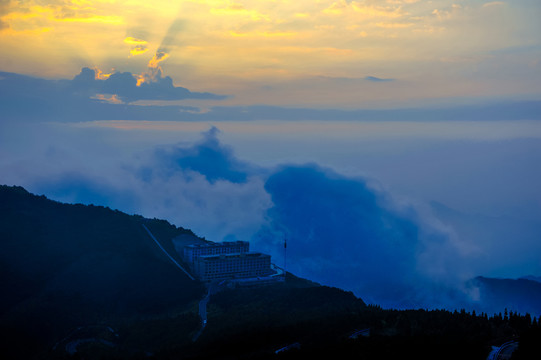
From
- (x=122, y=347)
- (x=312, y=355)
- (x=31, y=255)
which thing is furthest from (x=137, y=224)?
(x=312, y=355)

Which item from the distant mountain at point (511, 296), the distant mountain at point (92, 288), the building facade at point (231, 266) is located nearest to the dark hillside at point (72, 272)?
the distant mountain at point (92, 288)

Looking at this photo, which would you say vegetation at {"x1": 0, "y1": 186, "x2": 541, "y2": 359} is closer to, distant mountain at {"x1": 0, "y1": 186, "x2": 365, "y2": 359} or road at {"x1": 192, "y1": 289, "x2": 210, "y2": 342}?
distant mountain at {"x1": 0, "y1": 186, "x2": 365, "y2": 359}

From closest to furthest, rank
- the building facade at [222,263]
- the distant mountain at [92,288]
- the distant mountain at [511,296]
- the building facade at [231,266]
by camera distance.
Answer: the distant mountain at [92,288], the building facade at [231,266], the building facade at [222,263], the distant mountain at [511,296]

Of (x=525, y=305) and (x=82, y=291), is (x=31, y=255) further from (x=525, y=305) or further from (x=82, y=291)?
(x=525, y=305)

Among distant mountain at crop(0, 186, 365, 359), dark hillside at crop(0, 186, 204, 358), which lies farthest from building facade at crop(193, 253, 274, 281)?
dark hillside at crop(0, 186, 204, 358)

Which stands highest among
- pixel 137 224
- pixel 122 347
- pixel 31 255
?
pixel 137 224

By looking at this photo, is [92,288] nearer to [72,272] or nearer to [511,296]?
[72,272]

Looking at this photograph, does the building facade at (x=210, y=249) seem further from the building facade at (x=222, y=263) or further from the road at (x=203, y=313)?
the road at (x=203, y=313)

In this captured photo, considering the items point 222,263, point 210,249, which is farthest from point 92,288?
point 210,249
